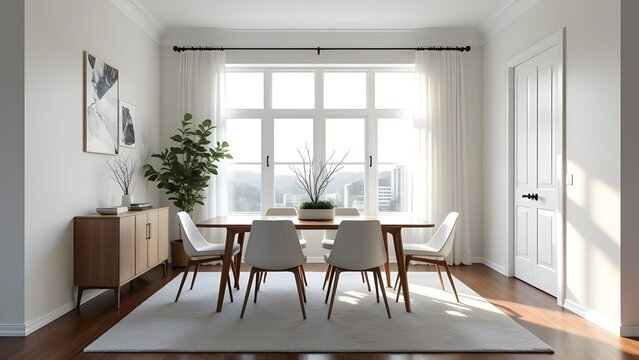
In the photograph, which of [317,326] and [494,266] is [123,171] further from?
[494,266]

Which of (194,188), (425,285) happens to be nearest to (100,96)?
(194,188)

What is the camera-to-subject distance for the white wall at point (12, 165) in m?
3.04

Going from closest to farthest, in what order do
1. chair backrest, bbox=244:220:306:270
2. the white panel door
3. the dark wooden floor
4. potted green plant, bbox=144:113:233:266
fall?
the dark wooden floor < chair backrest, bbox=244:220:306:270 < the white panel door < potted green plant, bbox=144:113:233:266

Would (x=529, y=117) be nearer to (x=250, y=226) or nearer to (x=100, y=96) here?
(x=250, y=226)

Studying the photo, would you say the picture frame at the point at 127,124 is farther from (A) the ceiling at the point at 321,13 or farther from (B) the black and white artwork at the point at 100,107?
(A) the ceiling at the point at 321,13

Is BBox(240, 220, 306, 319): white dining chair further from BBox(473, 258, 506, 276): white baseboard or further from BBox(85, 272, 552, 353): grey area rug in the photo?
BBox(473, 258, 506, 276): white baseboard

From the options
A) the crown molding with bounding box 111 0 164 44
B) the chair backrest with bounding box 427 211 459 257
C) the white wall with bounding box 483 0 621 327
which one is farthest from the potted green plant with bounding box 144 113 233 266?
the white wall with bounding box 483 0 621 327

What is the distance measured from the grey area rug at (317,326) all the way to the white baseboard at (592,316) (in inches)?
24.6

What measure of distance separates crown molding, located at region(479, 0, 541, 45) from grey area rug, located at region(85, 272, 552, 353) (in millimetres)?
3053

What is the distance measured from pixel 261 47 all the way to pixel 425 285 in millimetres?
3692

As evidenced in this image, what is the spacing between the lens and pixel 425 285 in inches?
176

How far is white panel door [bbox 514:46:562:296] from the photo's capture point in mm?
4039

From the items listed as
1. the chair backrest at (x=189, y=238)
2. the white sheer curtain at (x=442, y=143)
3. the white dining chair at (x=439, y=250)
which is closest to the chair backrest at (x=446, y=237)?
the white dining chair at (x=439, y=250)

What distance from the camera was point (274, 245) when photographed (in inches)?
131
